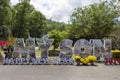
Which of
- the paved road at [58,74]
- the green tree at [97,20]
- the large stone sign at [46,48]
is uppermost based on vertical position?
the green tree at [97,20]

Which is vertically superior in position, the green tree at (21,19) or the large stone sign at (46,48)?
the green tree at (21,19)

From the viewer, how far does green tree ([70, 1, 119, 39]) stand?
4050cm

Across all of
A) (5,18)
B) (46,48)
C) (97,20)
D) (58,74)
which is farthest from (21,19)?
(58,74)

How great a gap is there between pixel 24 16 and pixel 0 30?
7.61 meters

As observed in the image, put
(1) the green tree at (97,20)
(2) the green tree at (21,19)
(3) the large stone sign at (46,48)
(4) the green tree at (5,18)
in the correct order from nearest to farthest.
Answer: (3) the large stone sign at (46,48) → (1) the green tree at (97,20) → (4) the green tree at (5,18) → (2) the green tree at (21,19)

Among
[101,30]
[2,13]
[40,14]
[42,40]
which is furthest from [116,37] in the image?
[40,14]

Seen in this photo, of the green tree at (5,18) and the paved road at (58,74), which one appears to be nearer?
the paved road at (58,74)

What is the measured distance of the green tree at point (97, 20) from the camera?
40500mm

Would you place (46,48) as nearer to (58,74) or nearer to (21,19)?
(58,74)

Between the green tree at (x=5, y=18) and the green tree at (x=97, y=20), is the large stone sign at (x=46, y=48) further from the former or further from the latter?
the green tree at (x=5, y=18)

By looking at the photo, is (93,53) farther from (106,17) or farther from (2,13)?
(2,13)

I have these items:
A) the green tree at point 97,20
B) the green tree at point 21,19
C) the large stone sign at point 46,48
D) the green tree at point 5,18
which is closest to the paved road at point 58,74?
the large stone sign at point 46,48

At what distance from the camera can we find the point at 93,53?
29.9 m

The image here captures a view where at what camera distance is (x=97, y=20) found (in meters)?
40.7
